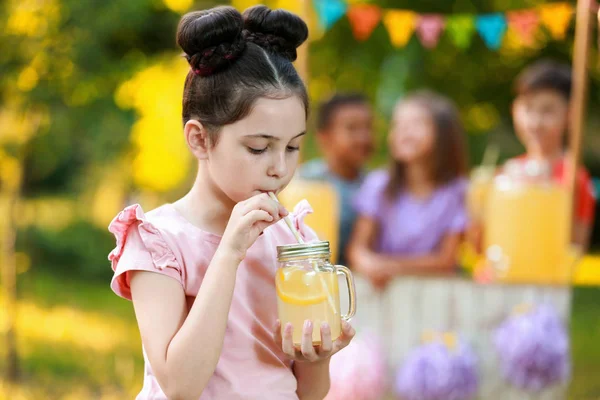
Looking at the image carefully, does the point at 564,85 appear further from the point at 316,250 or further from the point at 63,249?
the point at 63,249

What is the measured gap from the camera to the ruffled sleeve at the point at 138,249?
1.59 metres

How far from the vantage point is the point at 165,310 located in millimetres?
1573

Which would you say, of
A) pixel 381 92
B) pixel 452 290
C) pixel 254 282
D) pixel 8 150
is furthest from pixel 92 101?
pixel 254 282

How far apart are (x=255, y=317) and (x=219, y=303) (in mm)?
199

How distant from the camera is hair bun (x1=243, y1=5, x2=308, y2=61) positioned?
1711 mm

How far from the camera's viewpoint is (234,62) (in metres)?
1.68

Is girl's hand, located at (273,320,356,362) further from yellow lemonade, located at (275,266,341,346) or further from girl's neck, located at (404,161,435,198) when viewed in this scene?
girl's neck, located at (404,161,435,198)

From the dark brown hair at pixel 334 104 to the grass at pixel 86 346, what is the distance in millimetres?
1799

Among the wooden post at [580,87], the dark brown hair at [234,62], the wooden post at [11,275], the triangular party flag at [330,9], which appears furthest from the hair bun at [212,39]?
the wooden post at [11,275]

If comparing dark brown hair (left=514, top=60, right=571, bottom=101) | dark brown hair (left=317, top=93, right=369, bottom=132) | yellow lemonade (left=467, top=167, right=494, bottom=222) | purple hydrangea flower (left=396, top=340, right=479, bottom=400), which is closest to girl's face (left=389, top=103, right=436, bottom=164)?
yellow lemonade (left=467, top=167, right=494, bottom=222)

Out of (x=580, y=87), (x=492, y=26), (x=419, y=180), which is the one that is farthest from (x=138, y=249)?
(x=492, y=26)

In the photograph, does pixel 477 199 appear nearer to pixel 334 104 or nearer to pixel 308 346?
pixel 334 104

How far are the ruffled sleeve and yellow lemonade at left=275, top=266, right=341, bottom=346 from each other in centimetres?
20

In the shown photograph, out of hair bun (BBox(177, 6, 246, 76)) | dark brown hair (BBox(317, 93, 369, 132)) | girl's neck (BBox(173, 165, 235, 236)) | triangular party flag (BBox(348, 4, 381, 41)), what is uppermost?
triangular party flag (BBox(348, 4, 381, 41))
